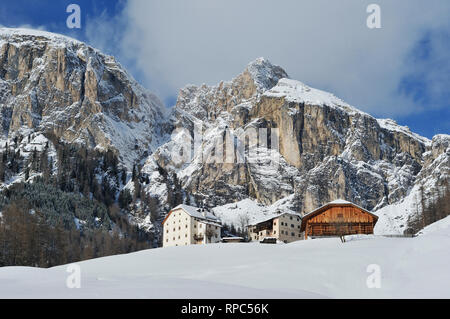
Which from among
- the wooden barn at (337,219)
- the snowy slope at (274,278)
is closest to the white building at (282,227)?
the wooden barn at (337,219)

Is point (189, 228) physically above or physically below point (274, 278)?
above

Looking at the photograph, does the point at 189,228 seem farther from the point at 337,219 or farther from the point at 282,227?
the point at 337,219

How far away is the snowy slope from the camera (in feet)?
70.7

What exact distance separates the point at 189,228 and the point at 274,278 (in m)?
88.9

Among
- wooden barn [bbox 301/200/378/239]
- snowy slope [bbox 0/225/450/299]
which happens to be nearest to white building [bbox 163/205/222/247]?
wooden barn [bbox 301/200/378/239]

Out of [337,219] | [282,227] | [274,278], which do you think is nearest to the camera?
[274,278]

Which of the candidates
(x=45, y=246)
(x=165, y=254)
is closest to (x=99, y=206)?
(x=45, y=246)

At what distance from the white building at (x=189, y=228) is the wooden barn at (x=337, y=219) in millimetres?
41013

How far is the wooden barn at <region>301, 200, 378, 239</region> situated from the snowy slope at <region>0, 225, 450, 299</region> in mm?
35807

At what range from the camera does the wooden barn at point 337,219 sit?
249 ft

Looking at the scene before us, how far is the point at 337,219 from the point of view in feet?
249

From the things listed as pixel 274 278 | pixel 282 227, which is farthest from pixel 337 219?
pixel 274 278
